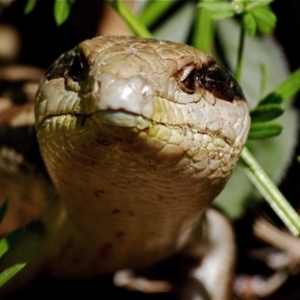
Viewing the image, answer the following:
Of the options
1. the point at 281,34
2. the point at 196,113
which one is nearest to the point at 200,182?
the point at 196,113

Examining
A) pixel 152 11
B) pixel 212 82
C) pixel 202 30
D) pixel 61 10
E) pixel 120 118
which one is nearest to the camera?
pixel 120 118

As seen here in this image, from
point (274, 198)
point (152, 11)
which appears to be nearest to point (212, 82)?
point (274, 198)

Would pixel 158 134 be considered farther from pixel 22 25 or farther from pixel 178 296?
pixel 22 25

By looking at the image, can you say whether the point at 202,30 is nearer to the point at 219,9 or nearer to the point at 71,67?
the point at 219,9

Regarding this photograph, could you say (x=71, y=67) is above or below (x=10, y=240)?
above

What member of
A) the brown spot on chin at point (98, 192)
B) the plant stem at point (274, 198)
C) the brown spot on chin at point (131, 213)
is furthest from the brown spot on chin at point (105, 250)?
the plant stem at point (274, 198)

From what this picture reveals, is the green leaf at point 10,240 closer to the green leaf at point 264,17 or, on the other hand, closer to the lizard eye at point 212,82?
the lizard eye at point 212,82
